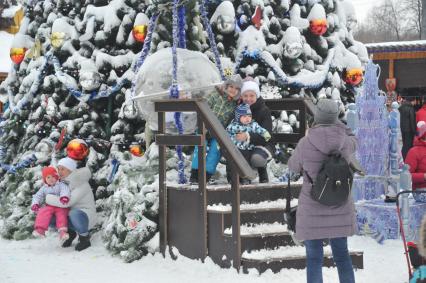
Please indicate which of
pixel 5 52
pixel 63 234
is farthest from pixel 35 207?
pixel 5 52

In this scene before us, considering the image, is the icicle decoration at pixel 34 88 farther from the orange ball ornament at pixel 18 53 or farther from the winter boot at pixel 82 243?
the winter boot at pixel 82 243

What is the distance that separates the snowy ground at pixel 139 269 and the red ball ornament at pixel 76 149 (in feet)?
3.65

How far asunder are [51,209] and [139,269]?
5.00ft

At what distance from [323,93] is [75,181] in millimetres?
3611

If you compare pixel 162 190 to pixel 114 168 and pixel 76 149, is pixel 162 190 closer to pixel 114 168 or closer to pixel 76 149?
pixel 114 168

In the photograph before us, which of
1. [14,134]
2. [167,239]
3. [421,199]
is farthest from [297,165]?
[14,134]

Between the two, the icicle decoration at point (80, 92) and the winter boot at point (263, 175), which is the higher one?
the icicle decoration at point (80, 92)

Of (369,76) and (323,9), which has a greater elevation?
(323,9)

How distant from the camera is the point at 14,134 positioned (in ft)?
32.9

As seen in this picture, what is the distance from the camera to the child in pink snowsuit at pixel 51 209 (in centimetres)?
761

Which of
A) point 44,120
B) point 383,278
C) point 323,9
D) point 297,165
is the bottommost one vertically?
point 383,278

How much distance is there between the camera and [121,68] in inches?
348

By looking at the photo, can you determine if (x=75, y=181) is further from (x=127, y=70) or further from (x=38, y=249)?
(x=127, y=70)

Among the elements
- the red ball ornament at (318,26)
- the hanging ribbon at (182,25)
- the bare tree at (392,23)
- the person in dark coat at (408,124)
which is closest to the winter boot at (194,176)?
the hanging ribbon at (182,25)
